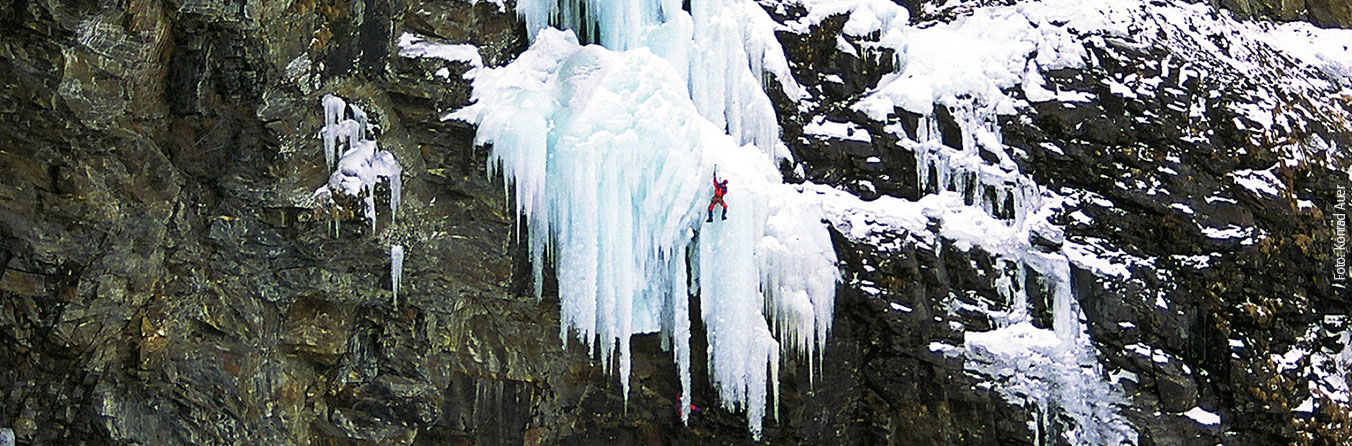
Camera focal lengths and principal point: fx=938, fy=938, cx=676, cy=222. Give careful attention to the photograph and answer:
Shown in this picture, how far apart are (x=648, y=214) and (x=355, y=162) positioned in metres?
1.67

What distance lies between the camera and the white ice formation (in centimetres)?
522

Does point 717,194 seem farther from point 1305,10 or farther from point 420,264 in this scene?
point 1305,10

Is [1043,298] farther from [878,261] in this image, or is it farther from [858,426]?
[858,426]

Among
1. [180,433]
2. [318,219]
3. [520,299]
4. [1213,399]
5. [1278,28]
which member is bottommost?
[180,433]

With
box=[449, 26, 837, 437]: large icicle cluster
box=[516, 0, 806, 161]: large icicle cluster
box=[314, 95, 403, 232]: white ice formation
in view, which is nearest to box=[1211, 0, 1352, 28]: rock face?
box=[516, 0, 806, 161]: large icicle cluster

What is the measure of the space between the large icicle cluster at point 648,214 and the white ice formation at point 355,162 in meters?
0.52

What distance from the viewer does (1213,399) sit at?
5.10 metres

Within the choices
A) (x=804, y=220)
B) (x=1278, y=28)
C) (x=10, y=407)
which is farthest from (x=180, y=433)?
(x=1278, y=28)

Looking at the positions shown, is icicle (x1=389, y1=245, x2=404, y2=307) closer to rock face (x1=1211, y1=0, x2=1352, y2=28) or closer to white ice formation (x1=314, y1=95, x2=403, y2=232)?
white ice formation (x1=314, y1=95, x2=403, y2=232)

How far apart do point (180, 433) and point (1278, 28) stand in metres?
7.18

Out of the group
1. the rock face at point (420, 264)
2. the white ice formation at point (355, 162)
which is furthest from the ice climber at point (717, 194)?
the white ice formation at point (355, 162)

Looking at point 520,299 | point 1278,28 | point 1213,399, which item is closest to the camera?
point 1213,399

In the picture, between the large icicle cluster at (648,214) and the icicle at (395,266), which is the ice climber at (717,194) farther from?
the icicle at (395,266)

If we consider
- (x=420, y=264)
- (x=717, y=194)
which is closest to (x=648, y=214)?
(x=717, y=194)
